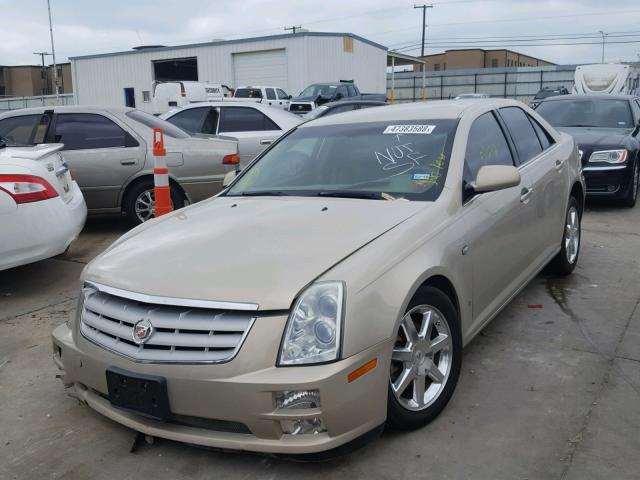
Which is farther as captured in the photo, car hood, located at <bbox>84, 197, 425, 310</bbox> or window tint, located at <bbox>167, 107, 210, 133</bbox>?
window tint, located at <bbox>167, 107, 210, 133</bbox>

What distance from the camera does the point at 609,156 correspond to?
8.23 meters

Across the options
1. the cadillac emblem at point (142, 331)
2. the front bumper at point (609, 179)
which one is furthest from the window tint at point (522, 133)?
the front bumper at point (609, 179)

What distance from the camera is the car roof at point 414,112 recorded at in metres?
4.04

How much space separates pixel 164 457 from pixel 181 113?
308 inches

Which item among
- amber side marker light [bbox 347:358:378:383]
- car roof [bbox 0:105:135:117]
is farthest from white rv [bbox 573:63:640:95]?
amber side marker light [bbox 347:358:378:383]

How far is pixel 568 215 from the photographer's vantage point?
524 centimetres

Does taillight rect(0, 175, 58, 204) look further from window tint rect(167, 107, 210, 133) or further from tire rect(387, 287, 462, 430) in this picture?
window tint rect(167, 107, 210, 133)

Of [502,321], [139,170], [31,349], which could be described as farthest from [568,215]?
[139,170]

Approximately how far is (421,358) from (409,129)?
1.56m

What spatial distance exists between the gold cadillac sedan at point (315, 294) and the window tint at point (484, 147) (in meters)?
0.02

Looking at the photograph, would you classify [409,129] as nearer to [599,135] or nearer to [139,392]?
[139,392]

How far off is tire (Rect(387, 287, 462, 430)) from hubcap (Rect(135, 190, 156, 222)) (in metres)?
5.17

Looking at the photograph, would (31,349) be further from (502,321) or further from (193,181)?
(193,181)

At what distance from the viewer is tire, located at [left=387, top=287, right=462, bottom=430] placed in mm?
2846
